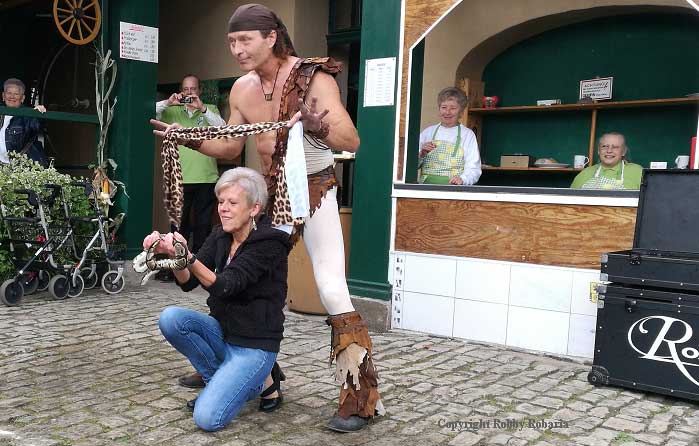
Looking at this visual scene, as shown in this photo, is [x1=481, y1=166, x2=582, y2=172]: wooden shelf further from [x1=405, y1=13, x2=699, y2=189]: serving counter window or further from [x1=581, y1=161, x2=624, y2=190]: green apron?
[x1=581, y1=161, x2=624, y2=190]: green apron

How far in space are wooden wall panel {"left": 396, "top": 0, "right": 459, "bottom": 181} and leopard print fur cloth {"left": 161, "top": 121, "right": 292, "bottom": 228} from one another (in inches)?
92.4

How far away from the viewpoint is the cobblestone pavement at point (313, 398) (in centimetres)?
300

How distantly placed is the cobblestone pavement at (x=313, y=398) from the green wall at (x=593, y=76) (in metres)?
2.99

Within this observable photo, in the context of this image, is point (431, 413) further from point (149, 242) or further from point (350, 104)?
point (350, 104)

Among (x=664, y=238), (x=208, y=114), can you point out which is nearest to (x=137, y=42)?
(x=208, y=114)

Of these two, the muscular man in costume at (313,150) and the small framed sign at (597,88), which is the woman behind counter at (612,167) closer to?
the small framed sign at (597,88)

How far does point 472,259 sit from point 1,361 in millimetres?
3119

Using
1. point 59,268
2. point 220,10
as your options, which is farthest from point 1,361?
point 220,10

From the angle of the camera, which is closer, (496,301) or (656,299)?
(656,299)

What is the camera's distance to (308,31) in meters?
7.60

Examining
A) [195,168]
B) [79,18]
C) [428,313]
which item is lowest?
[428,313]

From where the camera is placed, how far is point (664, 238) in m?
3.90

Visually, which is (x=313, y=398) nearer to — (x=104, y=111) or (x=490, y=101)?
(x=104, y=111)

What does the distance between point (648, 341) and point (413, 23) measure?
2.82m
